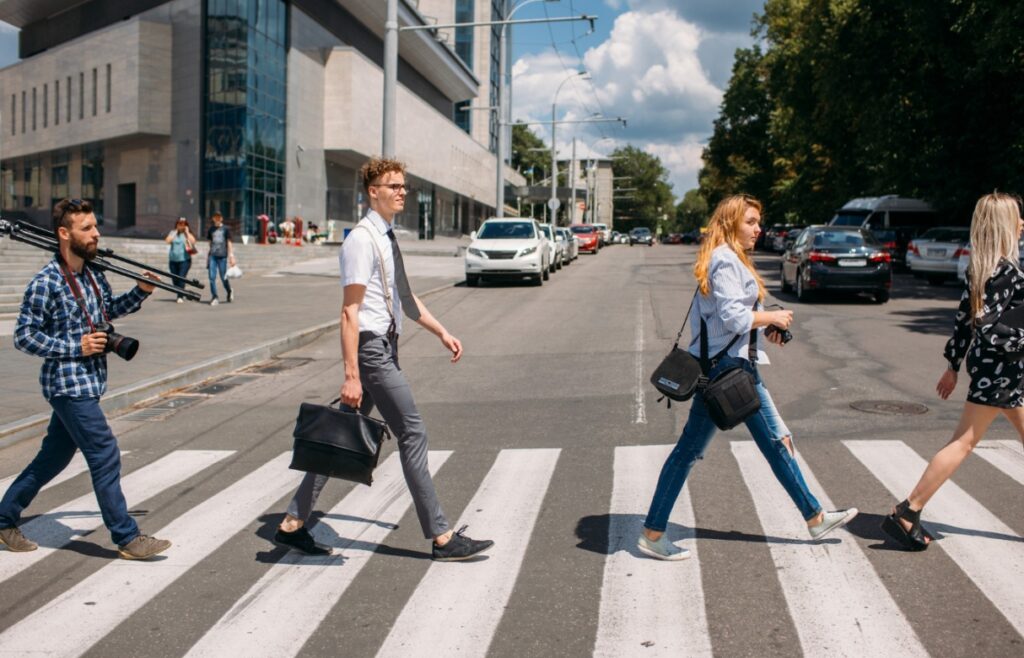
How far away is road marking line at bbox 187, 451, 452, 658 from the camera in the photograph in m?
4.02

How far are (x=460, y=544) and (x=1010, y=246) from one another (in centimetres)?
308

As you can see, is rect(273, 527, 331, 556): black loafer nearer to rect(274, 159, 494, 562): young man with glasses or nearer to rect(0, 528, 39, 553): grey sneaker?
rect(274, 159, 494, 562): young man with glasses

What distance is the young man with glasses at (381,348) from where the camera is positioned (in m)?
4.84

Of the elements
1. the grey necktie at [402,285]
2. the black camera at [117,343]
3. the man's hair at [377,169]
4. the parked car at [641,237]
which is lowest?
the black camera at [117,343]

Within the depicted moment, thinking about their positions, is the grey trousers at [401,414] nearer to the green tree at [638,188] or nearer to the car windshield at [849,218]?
the car windshield at [849,218]

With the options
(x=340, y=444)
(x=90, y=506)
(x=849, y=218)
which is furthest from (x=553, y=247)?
(x=340, y=444)

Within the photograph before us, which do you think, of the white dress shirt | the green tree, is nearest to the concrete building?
the white dress shirt

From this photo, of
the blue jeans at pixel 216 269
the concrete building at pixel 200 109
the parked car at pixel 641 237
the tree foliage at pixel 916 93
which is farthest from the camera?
the parked car at pixel 641 237

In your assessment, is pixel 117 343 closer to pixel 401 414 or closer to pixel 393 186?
pixel 401 414

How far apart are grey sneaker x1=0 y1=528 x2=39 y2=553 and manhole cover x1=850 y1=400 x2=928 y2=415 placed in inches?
269

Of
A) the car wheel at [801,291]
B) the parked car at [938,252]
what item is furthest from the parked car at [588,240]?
the car wheel at [801,291]

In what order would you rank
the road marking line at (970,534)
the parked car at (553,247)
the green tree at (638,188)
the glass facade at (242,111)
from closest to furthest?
the road marking line at (970,534) < the parked car at (553,247) < the glass facade at (242,111) < the green tree at (638,188)

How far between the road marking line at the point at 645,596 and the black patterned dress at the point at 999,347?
1.65 meters

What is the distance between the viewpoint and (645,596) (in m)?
4.52
